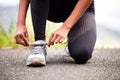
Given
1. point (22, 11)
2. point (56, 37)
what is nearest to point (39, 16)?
point (22, 11)

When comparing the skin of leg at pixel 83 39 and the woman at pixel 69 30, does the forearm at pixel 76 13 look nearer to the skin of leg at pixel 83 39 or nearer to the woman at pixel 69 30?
the woman at pixel 69 30

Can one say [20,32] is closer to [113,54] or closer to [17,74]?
[17,74]

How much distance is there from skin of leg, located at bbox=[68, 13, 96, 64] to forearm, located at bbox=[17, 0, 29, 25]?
41 centimetres

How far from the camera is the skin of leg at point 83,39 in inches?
112

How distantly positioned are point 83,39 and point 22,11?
49 centimetres

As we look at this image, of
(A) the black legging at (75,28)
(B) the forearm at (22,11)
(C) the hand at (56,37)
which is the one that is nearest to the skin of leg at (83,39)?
(A) the black legging at (75,28)

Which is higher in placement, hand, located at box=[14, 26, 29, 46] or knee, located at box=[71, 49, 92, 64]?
hand, located at box=[14, 26, 29, 46]

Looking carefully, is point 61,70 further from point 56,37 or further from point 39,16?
point 39,16

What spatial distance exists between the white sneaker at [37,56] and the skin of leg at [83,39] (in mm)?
241

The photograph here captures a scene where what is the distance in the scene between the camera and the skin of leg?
2.84 meters

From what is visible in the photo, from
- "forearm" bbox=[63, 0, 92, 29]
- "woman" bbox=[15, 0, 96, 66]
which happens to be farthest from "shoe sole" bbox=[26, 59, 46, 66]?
"forearm" bbox=[63, 0, 92, 29]

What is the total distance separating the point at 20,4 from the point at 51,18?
19.0 inches

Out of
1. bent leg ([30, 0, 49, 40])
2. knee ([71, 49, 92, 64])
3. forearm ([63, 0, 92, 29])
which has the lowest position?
knee ([71, 49, 92, 64])

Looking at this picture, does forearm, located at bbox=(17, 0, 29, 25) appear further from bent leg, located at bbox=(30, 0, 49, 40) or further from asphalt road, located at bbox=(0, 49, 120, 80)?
asphalt road, located at bbox=(0, 49, 120, 80)
